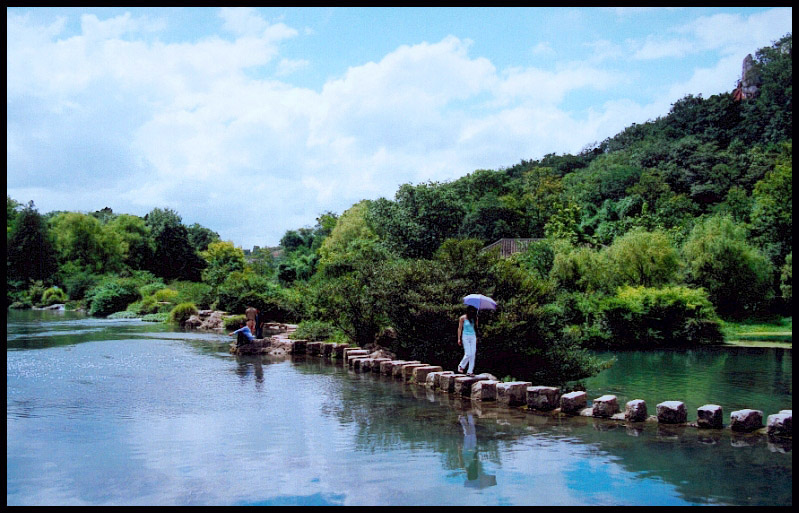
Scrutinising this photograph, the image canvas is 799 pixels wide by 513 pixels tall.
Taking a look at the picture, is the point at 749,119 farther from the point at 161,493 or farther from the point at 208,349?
the point at 161,493

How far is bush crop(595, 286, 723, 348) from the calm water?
14.5 meters

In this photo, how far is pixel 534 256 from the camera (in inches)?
1172

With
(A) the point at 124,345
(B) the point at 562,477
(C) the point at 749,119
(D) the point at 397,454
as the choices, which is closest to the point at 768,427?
(B) the point at 562,477

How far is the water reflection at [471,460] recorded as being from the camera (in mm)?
6082

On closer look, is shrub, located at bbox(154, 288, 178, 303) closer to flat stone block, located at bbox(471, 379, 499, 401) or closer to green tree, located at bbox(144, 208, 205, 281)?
green tree, located at bbox(144, 208, 205, 281)

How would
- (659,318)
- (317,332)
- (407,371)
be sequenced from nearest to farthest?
(407,371)
(317,332)
(659,318)

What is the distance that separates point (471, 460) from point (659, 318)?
19.7 metres

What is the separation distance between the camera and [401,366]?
40.8ft

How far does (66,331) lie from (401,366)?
16.5m

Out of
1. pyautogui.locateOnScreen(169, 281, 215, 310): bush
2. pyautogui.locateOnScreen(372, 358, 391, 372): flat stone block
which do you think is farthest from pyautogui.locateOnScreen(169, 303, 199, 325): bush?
pyautogui.locateOnScreen(372, 358, 391, 372): flat stone block

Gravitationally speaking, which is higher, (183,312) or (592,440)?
(183,312)

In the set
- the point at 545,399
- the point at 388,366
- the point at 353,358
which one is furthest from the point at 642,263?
the point at 545,399

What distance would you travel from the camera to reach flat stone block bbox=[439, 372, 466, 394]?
10.7 meters

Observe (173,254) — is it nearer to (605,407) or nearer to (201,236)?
(201,236)
